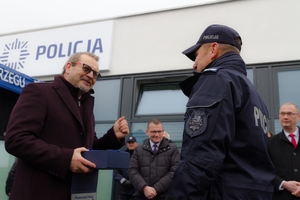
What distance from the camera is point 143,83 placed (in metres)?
6.39

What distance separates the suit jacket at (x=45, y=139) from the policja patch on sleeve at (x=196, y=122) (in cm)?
70

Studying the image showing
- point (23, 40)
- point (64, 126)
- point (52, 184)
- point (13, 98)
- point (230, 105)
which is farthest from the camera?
point (23, 40)

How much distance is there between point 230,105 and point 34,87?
1.22 metres

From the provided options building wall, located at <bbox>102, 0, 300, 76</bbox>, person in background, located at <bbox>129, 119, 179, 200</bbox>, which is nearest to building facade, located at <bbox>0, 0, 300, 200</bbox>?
building wall, located at <bbox>102, 0, 300, 76</bbox>

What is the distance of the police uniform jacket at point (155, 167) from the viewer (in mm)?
4438

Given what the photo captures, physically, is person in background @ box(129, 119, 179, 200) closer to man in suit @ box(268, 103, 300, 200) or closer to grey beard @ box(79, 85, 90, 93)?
man in suit @ box(268, 103, 300, 200)

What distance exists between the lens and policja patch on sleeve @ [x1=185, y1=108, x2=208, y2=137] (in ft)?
5.12

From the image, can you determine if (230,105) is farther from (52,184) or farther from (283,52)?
(283,52)

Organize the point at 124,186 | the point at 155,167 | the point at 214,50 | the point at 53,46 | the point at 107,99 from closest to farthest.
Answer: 1. the point at 214,50
2. the point at 155,167
3. the point at 124,186
4. the point at 107,99
5. the point at 53,46

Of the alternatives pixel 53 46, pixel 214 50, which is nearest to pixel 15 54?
pixel 53 46

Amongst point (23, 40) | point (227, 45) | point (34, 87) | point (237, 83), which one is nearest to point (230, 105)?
point (237, 83)

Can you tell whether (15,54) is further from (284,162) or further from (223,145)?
(223,145)

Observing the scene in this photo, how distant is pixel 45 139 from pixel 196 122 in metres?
0.95

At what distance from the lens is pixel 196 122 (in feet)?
5.23
